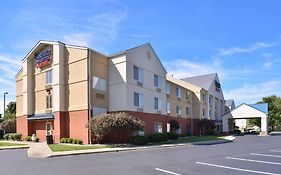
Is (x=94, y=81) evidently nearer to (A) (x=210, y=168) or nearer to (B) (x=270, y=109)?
(A) (x=210, y=168)

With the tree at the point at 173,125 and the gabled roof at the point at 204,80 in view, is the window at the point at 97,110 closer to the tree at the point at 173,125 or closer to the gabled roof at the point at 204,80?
the tree at the point at 173,125

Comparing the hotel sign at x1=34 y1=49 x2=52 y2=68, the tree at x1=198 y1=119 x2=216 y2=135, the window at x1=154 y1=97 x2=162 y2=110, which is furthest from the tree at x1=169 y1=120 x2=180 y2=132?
the hotel sign at x1=34 y1=49 x2=52 y2=68

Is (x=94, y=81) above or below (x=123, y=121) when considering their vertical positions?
above

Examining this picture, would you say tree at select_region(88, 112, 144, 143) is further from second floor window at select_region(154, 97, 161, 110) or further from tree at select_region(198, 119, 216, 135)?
tree at select_region(198, 119, 216, 135)

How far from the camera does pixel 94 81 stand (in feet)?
98.0

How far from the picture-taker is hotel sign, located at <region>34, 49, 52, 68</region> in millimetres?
33062

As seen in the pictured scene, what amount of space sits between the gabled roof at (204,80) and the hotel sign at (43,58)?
32.1 meters

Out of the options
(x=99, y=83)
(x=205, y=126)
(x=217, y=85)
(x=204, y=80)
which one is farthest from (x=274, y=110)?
(x=99, y=83)

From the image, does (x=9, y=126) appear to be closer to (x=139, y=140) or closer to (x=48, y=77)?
(x=48, y=77)

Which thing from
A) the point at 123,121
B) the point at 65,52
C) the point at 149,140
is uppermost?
the point at 65,52

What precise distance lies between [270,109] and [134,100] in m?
54.0

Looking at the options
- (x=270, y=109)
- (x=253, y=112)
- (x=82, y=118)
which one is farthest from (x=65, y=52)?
(x=270, y=109)

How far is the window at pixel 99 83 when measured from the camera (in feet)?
98.3

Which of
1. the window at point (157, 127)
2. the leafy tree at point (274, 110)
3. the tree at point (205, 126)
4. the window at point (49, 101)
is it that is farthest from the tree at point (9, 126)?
the leafy tree at point (274, 110)
